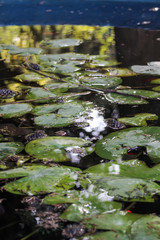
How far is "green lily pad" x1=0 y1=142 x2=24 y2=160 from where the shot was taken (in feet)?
2.96

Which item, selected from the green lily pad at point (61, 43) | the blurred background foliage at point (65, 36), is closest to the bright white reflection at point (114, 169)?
the blurred background foliage at point (65, 36)

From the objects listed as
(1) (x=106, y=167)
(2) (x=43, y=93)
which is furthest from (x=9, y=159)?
(2) (x=43, y=93)

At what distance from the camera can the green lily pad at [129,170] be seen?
0.76 meters

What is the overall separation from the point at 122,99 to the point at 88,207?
0.73m

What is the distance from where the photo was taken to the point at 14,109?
1.23 metres

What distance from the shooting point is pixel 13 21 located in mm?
3797

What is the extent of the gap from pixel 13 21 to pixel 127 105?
9.70 feet

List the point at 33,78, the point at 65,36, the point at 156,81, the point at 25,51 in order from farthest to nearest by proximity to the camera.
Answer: the point at 65,36
the point at 25,51
the point at 33,78
the point at 156,81

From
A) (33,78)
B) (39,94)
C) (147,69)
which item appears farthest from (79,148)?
(147,69)

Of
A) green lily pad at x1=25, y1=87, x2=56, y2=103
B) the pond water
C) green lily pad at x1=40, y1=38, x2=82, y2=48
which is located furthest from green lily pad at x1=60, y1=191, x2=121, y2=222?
green lily pad at x1=40, y1=38, x2=82, y2=48

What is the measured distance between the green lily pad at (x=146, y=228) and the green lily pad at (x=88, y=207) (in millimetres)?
73

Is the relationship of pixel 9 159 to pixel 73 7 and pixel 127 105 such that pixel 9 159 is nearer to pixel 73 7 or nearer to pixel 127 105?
pixel 127 105

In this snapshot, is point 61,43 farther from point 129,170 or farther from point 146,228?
Result: point 146,228

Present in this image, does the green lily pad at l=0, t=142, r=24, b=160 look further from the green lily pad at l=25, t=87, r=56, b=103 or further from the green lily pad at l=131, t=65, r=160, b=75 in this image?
the green lily pad at l=131, t=65, r=160, b=75
